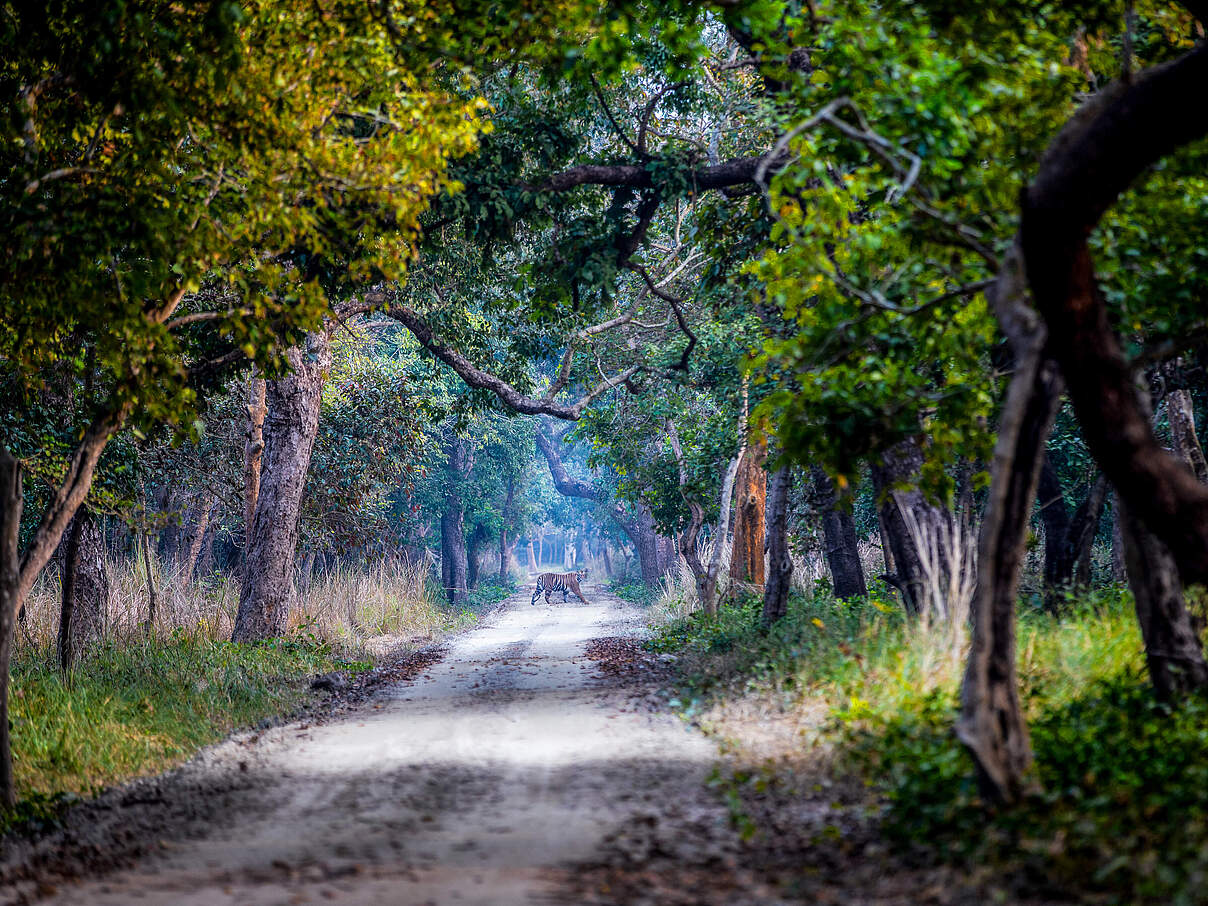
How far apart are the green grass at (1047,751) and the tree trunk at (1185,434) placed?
1.46 meters

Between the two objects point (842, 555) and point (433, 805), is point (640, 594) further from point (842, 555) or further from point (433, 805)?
point (433, 805)

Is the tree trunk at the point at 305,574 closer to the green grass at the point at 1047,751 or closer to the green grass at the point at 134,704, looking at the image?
the green grass at the point at 134,704

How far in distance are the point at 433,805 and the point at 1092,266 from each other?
4754mm

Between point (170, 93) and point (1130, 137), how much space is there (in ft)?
20.1

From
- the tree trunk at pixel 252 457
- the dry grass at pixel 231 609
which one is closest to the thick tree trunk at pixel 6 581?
the dry grass at pixel 231 609

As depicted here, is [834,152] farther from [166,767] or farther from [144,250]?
[166,767]

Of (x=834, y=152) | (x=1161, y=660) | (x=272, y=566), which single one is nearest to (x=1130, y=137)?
(x=834, y=152)

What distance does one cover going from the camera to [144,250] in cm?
771

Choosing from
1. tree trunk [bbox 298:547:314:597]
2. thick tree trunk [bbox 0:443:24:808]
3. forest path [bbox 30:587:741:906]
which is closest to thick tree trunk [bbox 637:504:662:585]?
Answer: tree trunk [bbox 298:547:314:597]

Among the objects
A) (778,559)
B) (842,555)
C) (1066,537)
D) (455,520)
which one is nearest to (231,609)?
(778,559)

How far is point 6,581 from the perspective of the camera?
652 cm

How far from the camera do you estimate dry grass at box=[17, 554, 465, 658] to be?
520 inches

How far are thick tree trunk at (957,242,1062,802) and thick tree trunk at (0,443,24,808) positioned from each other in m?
5.84

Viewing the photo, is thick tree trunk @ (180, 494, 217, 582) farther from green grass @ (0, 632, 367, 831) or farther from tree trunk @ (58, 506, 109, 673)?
green grass @ (0, 632, 367, 831)
